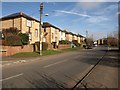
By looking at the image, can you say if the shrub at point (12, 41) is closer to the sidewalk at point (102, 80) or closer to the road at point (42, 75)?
the road at point (42, 75)

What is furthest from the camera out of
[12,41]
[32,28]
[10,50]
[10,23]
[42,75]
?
[32,28]

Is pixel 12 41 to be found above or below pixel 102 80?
above

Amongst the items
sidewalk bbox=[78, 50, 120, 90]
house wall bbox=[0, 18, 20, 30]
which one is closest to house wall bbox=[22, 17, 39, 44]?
house wall bbox=[0, 18, 20, 30]

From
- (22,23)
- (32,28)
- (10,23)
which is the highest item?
(10,23)

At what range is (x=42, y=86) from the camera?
7.95 metres

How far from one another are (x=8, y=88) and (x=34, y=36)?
4105 cm

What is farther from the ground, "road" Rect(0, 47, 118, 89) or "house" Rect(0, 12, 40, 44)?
"house" Rect(0, 12, 40, 44)

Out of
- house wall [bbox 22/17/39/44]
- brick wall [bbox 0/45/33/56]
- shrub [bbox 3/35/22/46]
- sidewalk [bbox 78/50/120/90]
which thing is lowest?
sidewalk [bbox 78/50/120/90]

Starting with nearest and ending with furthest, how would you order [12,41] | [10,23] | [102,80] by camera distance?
[102,80] < [12,41] < [10,23]

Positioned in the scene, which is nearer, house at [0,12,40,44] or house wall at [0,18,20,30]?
house at [0,12,40,44]

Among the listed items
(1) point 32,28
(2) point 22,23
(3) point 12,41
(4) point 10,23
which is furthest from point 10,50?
(1) point 32,28

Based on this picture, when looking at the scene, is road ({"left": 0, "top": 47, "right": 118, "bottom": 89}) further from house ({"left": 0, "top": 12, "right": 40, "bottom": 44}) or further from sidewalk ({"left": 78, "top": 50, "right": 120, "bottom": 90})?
house ({"left": 0, "top": 12, "right": 40, "bottom": 44})

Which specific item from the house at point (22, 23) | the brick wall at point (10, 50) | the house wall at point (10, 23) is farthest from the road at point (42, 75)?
the house wall at point (10, 23)

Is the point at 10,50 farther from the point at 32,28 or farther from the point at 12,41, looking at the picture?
the point at 32,28
